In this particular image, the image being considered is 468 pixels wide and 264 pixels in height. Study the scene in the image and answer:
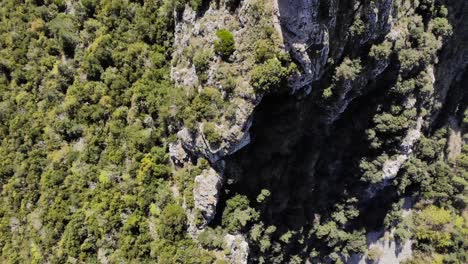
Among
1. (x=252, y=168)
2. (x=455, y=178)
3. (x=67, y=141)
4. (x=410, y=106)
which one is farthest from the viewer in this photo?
(x=455, y=178)

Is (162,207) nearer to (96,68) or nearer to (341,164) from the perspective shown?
(96,68)

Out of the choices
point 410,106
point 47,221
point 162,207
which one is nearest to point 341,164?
point 410,106

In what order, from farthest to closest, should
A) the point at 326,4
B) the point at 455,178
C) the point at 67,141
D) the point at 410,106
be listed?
the point at 455,178 → the point at 410,106 → the point at 67,141 → the point at 326,4

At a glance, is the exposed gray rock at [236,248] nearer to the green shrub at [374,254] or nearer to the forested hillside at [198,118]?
the forested hillside at [198,118]

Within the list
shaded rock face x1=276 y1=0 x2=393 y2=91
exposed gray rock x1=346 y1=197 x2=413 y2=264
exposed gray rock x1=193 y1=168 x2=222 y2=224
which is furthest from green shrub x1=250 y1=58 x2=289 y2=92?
exposed gray rock x1=346 y1=197 x2=413 y2=264

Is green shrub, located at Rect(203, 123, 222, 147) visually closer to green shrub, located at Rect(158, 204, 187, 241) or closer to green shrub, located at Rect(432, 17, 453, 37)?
green shrub, located at Rect(158, 204, 187, 241)

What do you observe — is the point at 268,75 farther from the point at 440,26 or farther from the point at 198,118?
the point at 440,26

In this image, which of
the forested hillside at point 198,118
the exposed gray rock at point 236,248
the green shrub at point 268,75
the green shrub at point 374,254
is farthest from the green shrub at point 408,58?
the green shrub at point 374,254
